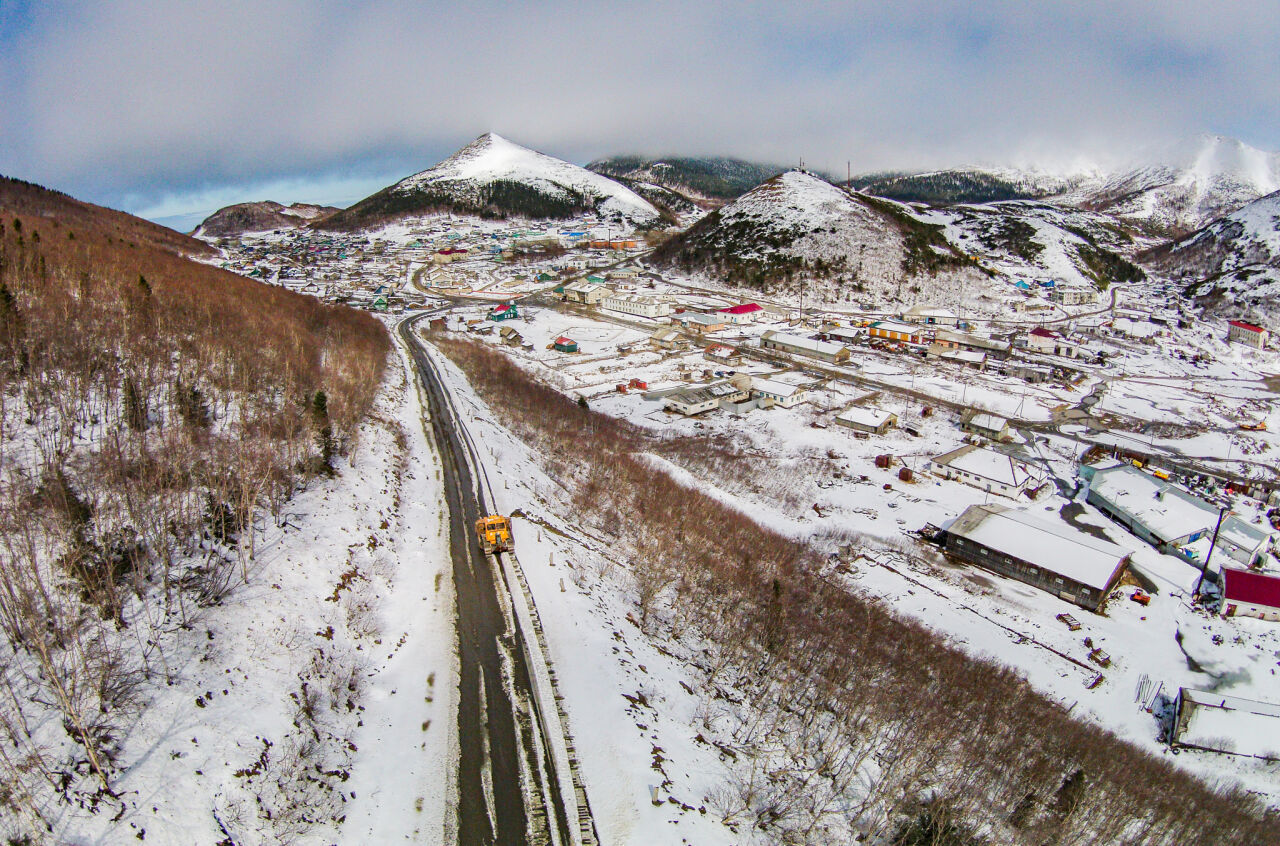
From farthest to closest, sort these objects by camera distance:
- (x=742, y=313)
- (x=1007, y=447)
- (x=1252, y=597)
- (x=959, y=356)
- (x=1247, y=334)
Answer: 1. (x=742, y=313)
2. (x=1247, y=334)
3. (x=959, y=356)
4. (x=1007, y=447)
5. (x=1252, y=597)

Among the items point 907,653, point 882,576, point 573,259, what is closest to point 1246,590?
point 882,576

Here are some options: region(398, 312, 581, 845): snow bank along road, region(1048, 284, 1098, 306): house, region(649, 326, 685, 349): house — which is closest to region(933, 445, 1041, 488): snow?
region(398, 312, 581, 845): snow bank along road

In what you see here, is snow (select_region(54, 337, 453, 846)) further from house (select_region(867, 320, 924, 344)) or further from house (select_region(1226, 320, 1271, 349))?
house (select_region(1226, 320, 1271, 349))

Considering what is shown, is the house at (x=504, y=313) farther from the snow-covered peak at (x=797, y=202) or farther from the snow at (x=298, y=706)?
the snow at (x=298, y=706)

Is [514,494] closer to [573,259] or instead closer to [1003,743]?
[1003,743]

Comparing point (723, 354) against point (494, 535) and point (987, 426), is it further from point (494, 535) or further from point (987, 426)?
point (494, 535)

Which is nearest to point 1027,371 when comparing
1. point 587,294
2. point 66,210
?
point 587,294
